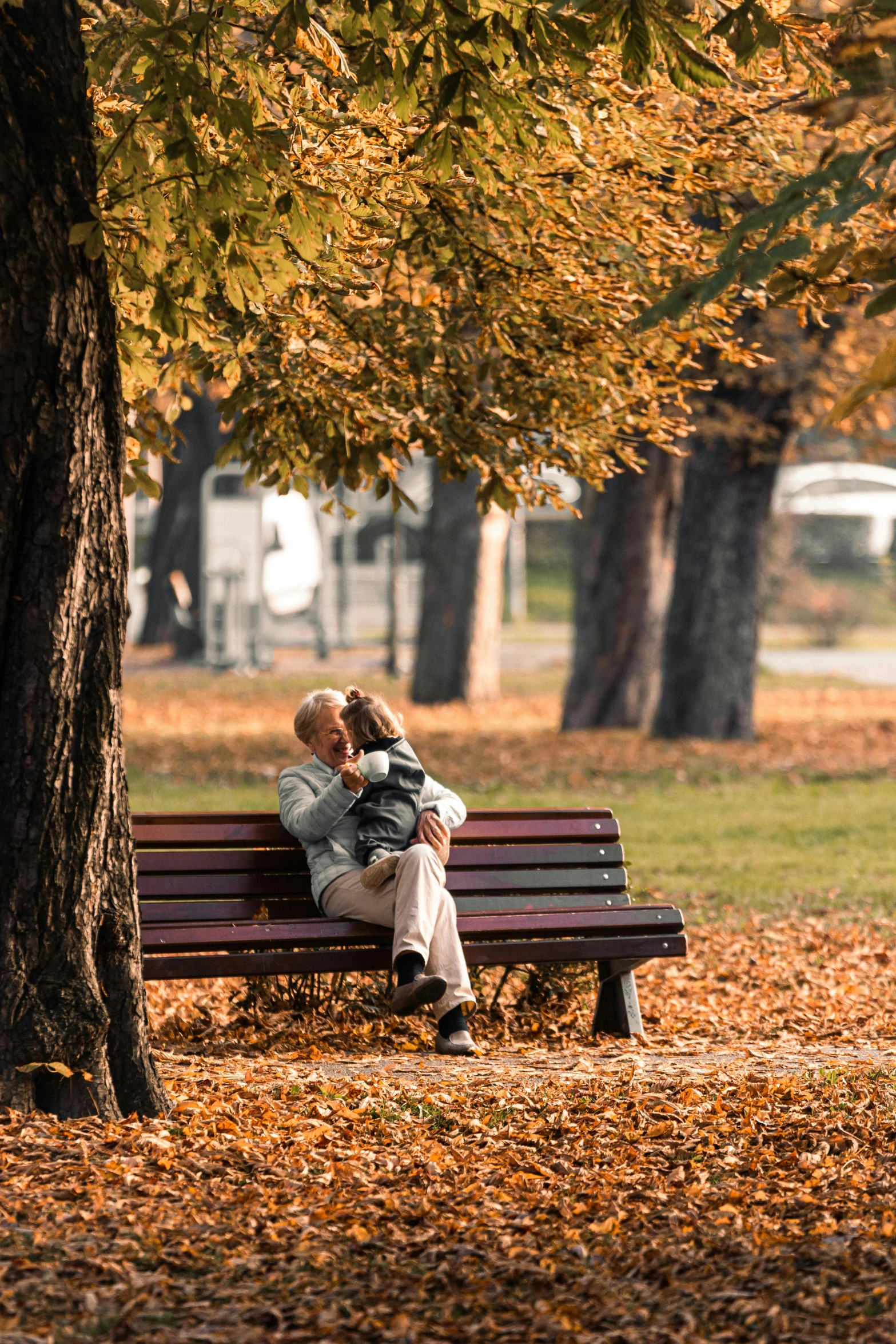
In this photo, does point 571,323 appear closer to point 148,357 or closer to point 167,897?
point 148,357

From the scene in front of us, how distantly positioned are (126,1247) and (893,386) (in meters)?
2.35

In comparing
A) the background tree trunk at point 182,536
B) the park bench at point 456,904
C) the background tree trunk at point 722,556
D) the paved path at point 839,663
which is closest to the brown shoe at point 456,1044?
the park bench at point 456,904

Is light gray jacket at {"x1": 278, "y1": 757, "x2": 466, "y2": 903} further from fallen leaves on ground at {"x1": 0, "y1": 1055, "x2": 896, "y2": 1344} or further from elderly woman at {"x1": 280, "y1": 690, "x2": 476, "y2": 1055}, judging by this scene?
fallen leaves on ground at {"x1": 0, "y1": 1055, "x2": 896, "y2": 1344}

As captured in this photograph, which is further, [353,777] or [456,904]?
[456,904]

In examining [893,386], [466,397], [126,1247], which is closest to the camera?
[893,386]

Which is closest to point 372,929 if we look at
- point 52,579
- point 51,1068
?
point 51,1068

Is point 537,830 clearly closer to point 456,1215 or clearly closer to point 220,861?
point 220,861

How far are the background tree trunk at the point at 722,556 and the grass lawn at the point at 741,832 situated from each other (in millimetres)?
1919

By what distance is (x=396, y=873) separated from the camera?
5.57 meters

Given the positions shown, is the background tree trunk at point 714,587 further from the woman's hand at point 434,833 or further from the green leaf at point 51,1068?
the green leaf at point 51,1068

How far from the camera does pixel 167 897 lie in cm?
561

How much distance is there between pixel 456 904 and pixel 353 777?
705 millimetres

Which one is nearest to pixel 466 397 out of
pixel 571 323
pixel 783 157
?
pixel 571 323

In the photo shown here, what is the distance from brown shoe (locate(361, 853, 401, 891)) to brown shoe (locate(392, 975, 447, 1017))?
0.42 meters
